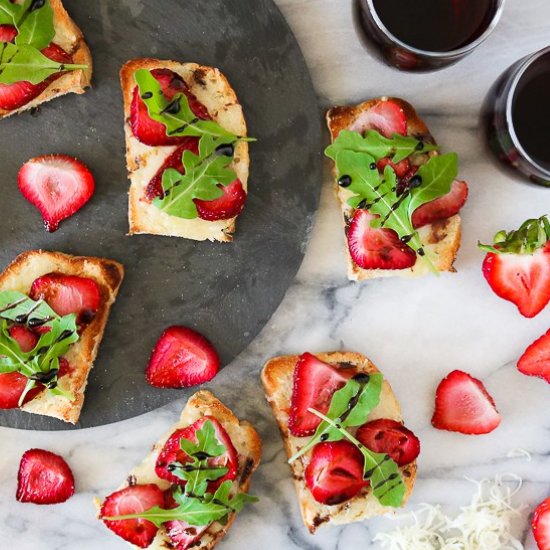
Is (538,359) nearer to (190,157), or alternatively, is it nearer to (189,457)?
(189,457)

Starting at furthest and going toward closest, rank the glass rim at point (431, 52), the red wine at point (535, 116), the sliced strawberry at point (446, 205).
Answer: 1. the sliced strawberry at point (446, 205)
2. the red wine at point (535, 116)
3. the glass rim at point (431, 52)

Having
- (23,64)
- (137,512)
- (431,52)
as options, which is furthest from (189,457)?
(431,52)

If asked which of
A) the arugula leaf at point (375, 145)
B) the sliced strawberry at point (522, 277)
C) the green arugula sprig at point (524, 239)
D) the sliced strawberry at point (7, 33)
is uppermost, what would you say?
the sliced strawberry at point (7, 33)

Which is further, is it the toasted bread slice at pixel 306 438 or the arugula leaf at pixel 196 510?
the toasted bread slice at pixel 306 438

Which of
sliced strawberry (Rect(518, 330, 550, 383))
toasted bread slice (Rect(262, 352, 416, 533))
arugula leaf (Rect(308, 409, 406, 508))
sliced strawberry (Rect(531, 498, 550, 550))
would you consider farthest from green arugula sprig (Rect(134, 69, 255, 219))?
sliced strawberry (Rect(531, 498, 550, 550))

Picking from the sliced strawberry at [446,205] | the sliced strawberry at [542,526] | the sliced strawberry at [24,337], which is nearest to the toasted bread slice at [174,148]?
the sliced strawberry at [24,337]

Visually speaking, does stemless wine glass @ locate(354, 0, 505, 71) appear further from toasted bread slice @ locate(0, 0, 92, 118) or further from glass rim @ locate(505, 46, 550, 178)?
toasted bread slice @ locate(0, 0, 92, 118)

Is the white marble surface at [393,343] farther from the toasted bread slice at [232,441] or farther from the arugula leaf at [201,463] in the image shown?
the arugula leaf at [201,463]
